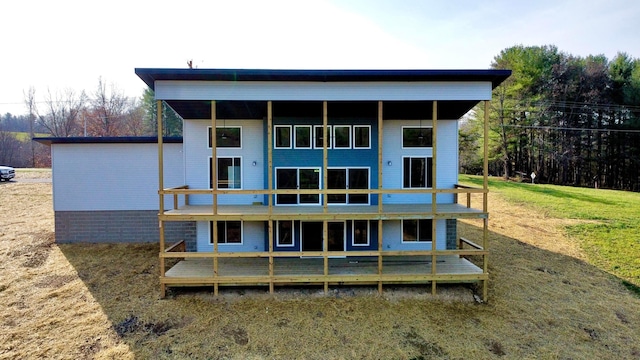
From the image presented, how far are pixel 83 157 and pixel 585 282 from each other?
58.3 feet

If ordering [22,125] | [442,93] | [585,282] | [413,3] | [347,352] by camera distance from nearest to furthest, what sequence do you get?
[347,352]
[442,93]
[585,282]
[413,3]
[22,125]

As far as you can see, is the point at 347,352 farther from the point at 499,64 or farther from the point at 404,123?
the point at 499,64

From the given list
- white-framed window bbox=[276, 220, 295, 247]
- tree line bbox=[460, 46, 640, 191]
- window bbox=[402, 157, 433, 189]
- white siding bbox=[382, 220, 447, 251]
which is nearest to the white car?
white-framed window bbox=[276, 220, 295, 247]

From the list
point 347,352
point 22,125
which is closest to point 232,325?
point 347,352

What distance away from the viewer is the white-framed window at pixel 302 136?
9688mm

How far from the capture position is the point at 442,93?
7633 mm

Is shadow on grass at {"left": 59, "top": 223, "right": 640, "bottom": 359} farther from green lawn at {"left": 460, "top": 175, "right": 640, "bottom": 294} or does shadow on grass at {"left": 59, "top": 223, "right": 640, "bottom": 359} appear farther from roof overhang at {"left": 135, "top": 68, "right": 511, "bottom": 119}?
roof overhang at {"left": 135, "top": 68, "right": 511, "bottom": 119}

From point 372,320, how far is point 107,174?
1076cm

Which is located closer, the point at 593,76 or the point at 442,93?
the point at 442,93

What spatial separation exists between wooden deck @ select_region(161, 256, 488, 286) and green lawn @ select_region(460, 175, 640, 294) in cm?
582

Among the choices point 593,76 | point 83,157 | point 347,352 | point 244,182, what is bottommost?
point 347,352

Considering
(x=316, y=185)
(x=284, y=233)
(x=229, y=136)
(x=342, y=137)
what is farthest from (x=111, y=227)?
(x=342, y=137)

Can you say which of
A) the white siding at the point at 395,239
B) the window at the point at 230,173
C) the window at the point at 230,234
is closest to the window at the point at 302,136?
the window at the point at 230,173

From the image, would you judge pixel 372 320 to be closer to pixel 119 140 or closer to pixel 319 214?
pixel 319 214
